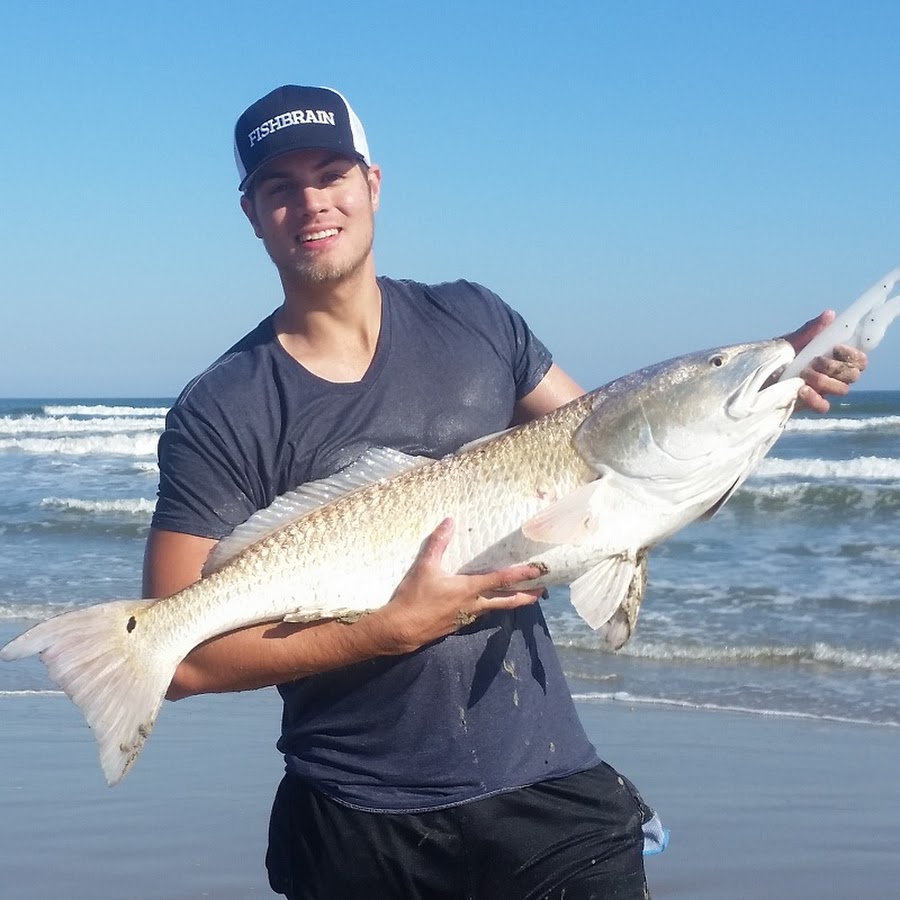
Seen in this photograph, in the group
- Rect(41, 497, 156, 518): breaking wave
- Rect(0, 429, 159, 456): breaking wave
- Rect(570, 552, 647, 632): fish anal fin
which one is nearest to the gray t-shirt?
A: Rect(570, 552, 647, 632): fish anal fin

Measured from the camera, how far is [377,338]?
9.91 feet

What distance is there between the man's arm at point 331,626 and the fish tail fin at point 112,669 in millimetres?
141

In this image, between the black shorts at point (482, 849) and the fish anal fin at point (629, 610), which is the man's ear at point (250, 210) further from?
the black shorts at point (482, 849)

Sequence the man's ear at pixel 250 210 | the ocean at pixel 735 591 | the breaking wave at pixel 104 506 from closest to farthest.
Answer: the man's ear at pixel 250 210, the ocean at pixel 735 591, the breaking wave at pixel 104 506

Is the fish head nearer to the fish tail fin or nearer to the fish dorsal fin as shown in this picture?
the fish dorsal fin

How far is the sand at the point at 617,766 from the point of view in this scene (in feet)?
15.8

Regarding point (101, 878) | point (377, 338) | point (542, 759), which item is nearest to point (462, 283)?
point (377, 338)

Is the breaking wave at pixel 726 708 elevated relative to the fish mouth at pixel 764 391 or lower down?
lower down

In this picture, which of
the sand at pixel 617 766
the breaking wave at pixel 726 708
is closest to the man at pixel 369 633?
the sand at pixel 617 766

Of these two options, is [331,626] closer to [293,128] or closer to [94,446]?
[293,128]

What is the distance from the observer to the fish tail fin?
2.72 metres

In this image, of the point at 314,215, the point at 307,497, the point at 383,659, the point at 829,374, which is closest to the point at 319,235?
the point at 314,215

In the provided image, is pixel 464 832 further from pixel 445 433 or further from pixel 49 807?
pixel 49 807

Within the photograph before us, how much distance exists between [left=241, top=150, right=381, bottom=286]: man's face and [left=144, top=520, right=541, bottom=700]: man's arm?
2.34 ft
